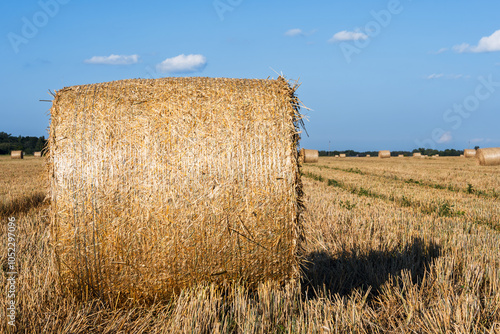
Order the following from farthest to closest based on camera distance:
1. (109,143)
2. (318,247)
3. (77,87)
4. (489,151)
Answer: (489,151) < (318,247) < (77,87) < (109,143)

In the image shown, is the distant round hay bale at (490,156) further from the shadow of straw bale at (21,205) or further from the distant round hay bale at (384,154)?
the shadow of straw bale at (21,205)

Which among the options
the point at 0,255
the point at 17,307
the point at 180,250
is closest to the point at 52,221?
the point at 17,307

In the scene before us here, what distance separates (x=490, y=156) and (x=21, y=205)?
2699cm

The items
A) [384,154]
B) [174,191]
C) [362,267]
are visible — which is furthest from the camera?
[384,154]

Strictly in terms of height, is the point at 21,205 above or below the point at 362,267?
above

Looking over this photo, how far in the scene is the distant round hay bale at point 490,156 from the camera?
25.0 meters

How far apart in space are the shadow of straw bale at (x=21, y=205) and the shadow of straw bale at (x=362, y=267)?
7453 mm

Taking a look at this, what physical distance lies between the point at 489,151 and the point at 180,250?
27548 millimetres

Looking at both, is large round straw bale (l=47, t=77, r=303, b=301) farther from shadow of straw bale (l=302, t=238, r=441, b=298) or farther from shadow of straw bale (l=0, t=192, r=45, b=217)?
shadow of straw bale (l=0, t=192, r=45, b=217)

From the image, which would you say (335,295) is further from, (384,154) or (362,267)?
(384,154)

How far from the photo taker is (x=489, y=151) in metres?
25.5

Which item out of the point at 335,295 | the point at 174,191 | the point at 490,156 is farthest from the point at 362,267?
the point at 490,156

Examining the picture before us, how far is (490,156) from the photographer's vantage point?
993 inches

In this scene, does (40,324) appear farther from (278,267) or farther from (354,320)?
(354,320)
